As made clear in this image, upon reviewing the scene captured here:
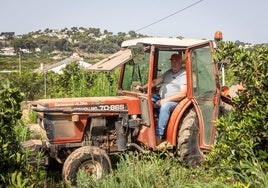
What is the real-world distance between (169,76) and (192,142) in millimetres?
1148

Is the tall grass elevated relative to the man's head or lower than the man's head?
lower

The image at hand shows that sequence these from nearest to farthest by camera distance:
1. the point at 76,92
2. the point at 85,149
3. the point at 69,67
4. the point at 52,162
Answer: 1. the point at 85,149
2. the point at 52,162
3. the point at 76,92
4. the point at 69,67

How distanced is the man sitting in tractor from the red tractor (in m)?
0.10

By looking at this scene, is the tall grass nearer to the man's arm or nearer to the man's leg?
the man's leg

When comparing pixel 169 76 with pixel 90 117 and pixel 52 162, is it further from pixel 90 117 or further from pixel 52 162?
pixel 52 162

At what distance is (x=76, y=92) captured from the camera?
12.2 meters

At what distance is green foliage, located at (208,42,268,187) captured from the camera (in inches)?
164

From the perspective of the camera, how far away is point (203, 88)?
22.0 ft

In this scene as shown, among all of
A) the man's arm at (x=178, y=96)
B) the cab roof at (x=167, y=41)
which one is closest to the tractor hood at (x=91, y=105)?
the man's arm at (x=178, y=96)

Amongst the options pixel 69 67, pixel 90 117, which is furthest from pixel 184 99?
pixel 69 67

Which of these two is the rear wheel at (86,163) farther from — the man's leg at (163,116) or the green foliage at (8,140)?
the green foliage at (8,140)

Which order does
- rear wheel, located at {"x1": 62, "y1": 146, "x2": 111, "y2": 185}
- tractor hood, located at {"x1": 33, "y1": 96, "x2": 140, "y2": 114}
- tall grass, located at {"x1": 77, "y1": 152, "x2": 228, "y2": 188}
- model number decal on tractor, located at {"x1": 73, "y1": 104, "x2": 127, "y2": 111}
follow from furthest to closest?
model number decal on tractor, located at {"x1": 73, "y1": 104, "x2": 127, "y2": 111}
tractor hood, located at {"x1": 33, "y1": 96, "x2": 140, "y2": 114}
rear wheel, located at {"x1": 62, "y1": 146, "x2": 111, "y2": 185}
tall grass, located at {"x1": 77, "y1": 152, "x2": 228, "y2": 188}

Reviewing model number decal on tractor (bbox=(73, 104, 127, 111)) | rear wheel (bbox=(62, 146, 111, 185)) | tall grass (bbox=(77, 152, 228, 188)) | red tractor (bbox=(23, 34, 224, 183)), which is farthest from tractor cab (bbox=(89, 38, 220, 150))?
tall grass (bbox=(77, 152, 228, 188))

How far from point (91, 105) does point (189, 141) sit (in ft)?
5.48
